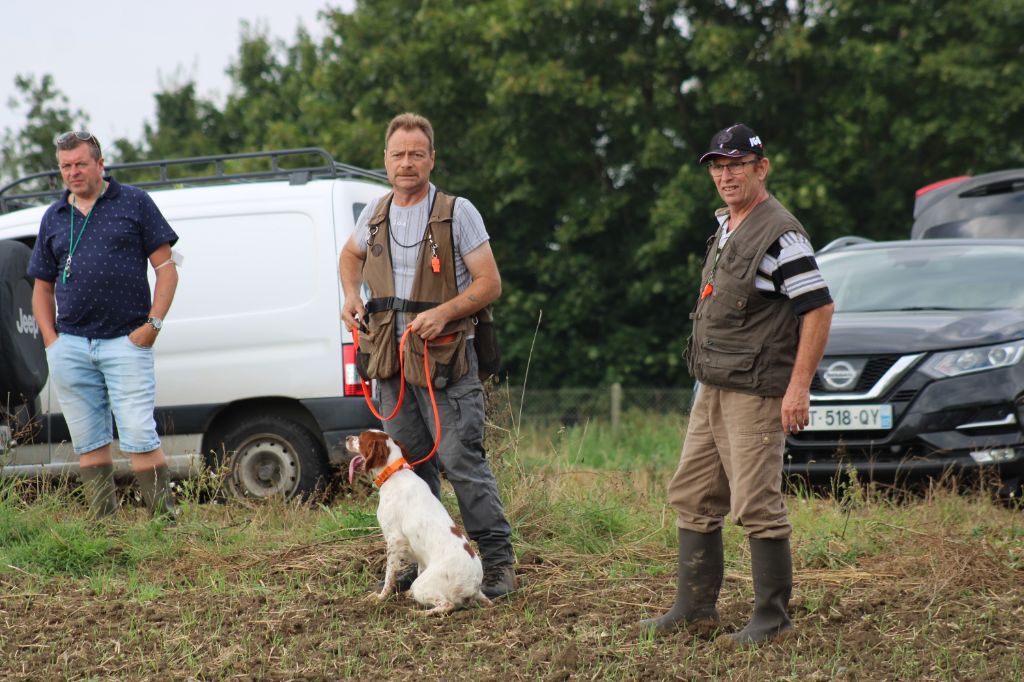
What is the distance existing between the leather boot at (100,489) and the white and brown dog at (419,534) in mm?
2048

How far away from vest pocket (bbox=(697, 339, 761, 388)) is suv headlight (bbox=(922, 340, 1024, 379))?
99.3 inches

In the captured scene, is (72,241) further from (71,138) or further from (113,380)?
(113,380)

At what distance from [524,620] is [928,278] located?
4.23 meters

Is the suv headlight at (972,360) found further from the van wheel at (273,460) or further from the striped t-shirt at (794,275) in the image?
the van wheel at (273,460)

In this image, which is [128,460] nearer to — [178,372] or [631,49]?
[178,372]

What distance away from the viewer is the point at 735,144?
13.9ft

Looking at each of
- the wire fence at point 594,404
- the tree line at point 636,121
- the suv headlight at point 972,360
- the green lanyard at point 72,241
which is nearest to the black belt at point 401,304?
the green lanyard at point 72,241

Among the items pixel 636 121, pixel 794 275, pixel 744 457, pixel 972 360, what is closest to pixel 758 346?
pixel 794 275

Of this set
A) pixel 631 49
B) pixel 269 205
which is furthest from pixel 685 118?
pixel 269 205

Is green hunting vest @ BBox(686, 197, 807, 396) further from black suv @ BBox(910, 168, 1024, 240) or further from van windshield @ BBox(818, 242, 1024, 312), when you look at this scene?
black suv @ BBox(910, 168, 1024, 240)

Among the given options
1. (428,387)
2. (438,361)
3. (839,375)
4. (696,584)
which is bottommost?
(696,584)

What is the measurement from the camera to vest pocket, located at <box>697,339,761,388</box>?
425cm

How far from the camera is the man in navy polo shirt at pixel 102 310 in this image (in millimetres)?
6070

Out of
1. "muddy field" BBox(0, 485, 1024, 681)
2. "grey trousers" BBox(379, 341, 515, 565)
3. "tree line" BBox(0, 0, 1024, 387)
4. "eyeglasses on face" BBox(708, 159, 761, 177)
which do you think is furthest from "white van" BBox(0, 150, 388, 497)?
"tree line" BBox(0, 0, 1024, 387)
